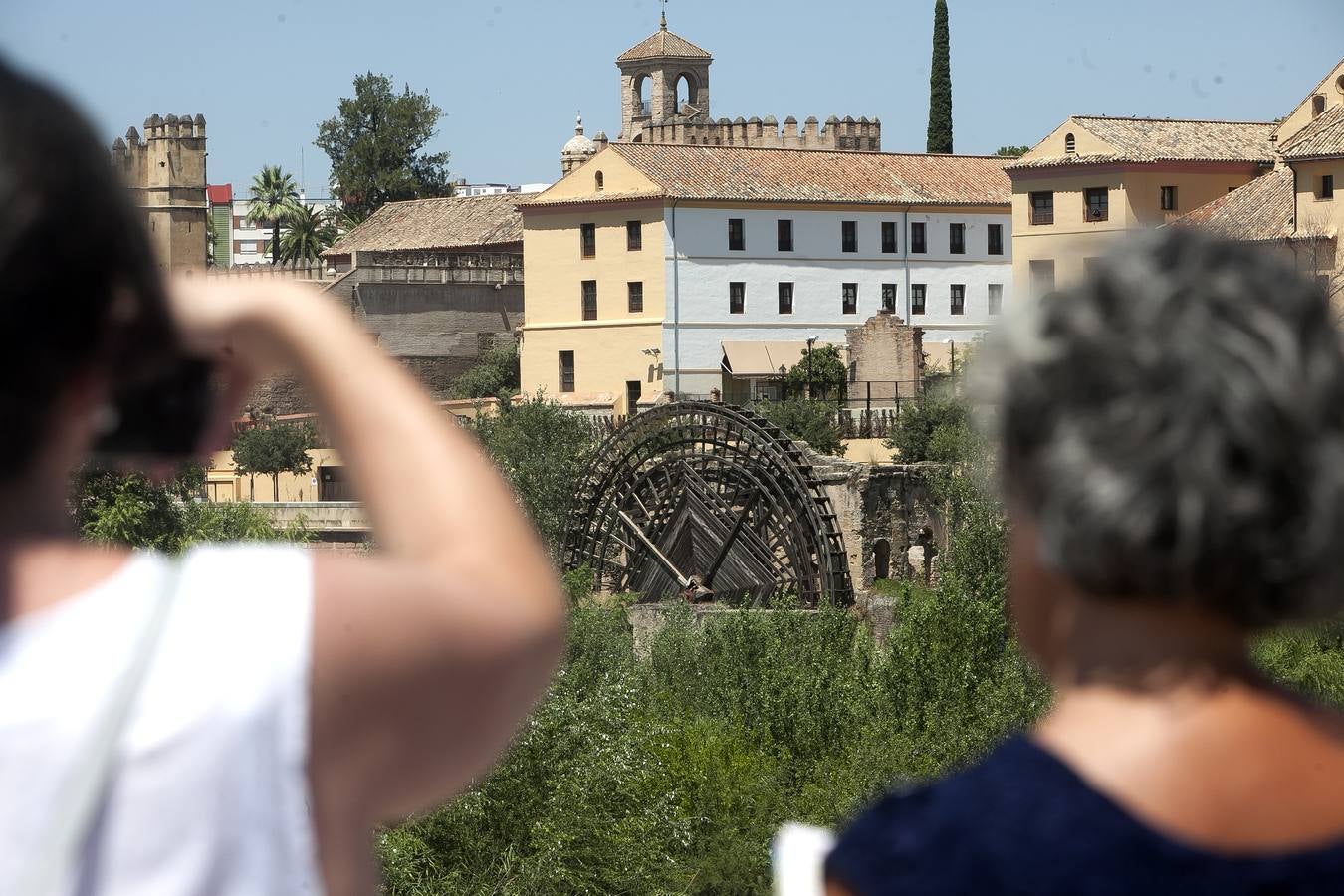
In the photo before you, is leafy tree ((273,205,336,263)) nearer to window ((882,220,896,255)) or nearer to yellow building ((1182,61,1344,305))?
window ((882,220,896,255))

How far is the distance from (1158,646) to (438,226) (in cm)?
5550

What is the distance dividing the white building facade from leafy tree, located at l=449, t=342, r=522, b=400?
5.99 m

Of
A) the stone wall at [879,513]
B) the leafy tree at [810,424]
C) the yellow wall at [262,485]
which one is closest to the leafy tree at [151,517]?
the yellow wall at [262,485]

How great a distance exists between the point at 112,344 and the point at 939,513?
→ 104 feet

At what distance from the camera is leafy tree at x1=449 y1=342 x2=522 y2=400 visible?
164 feet

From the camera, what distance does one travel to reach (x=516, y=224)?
54.7 meters

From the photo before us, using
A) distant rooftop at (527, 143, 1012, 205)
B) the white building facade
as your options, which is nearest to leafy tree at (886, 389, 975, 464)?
the white building facade

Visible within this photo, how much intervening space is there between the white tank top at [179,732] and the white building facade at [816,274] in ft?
144

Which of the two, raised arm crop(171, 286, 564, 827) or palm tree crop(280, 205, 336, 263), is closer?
raised arm crop(171, 286, 564, 827)

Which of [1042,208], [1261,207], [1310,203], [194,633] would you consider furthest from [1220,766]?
[1042,208]

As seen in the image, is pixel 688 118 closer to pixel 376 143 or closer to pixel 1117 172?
pixel 376 143

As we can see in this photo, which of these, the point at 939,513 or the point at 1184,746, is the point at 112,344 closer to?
the point at 1184,746

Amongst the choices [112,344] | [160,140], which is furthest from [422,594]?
[160,140]

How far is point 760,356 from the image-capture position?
4562cm
